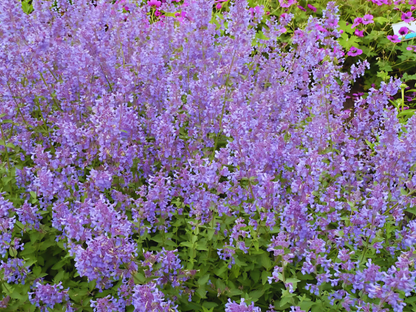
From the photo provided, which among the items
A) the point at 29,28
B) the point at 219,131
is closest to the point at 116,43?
the point at 29,28

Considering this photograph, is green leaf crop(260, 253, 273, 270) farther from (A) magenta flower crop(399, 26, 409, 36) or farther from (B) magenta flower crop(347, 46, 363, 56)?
(A) magenta flower crop(399, 26, 409, 36)

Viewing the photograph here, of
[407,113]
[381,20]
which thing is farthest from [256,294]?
[381,20]

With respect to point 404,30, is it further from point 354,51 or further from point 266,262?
point 266,262

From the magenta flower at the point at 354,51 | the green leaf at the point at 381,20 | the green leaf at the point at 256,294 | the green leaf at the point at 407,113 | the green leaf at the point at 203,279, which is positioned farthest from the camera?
the green leaf at the point at 381,20

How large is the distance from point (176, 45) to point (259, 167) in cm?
198

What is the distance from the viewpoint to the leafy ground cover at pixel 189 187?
2.51m

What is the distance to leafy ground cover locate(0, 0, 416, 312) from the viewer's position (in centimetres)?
251

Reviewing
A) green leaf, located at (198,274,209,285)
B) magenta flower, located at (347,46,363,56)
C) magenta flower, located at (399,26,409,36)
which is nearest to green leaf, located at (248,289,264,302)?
green leaf, located at (198,274,209,285)

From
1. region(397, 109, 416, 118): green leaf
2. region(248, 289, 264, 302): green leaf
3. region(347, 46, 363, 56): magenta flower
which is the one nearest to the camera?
region(248, 289, 264, 302): green leaf

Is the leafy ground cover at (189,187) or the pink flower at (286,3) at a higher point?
the pink flower at (286,3)

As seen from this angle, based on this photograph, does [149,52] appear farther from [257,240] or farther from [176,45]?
[257,240]

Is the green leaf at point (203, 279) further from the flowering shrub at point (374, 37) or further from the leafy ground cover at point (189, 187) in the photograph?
the flowering shrub at point (374, 37)

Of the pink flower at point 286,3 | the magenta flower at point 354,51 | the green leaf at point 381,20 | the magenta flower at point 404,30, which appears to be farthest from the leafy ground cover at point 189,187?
the green leaf at point 381,20

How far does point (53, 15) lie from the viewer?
4.22 meters
